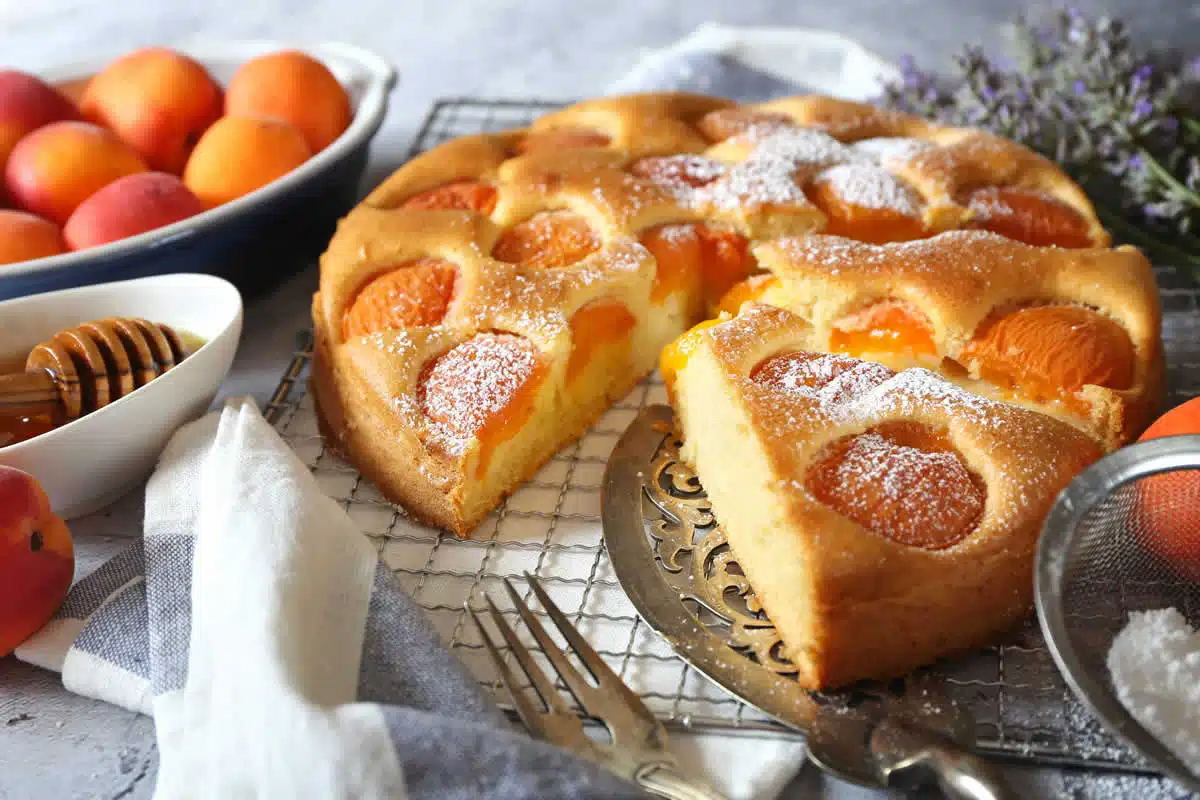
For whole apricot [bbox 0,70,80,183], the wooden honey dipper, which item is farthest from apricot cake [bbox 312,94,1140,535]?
whole apricot [bbox 0,70,80,183]

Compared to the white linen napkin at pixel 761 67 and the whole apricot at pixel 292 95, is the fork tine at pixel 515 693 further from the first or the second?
the white linen napkin at pixel 761 67

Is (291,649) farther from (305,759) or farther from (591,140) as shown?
(591,140)

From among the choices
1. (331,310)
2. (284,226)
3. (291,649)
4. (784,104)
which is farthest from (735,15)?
(291,649)

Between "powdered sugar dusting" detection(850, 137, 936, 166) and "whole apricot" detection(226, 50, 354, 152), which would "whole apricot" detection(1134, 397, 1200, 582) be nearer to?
"powdered sugar dusting" detection(850, 137, 936, 166)

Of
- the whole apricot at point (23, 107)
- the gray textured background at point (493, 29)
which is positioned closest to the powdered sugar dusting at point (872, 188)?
the gray textured background at point (493, 29)

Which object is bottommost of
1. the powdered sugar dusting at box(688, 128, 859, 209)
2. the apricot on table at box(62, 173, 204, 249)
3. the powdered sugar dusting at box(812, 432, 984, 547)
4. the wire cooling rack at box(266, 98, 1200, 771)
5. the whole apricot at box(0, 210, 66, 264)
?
the wire cooling rack at box(266, 98, 1200, 771)
